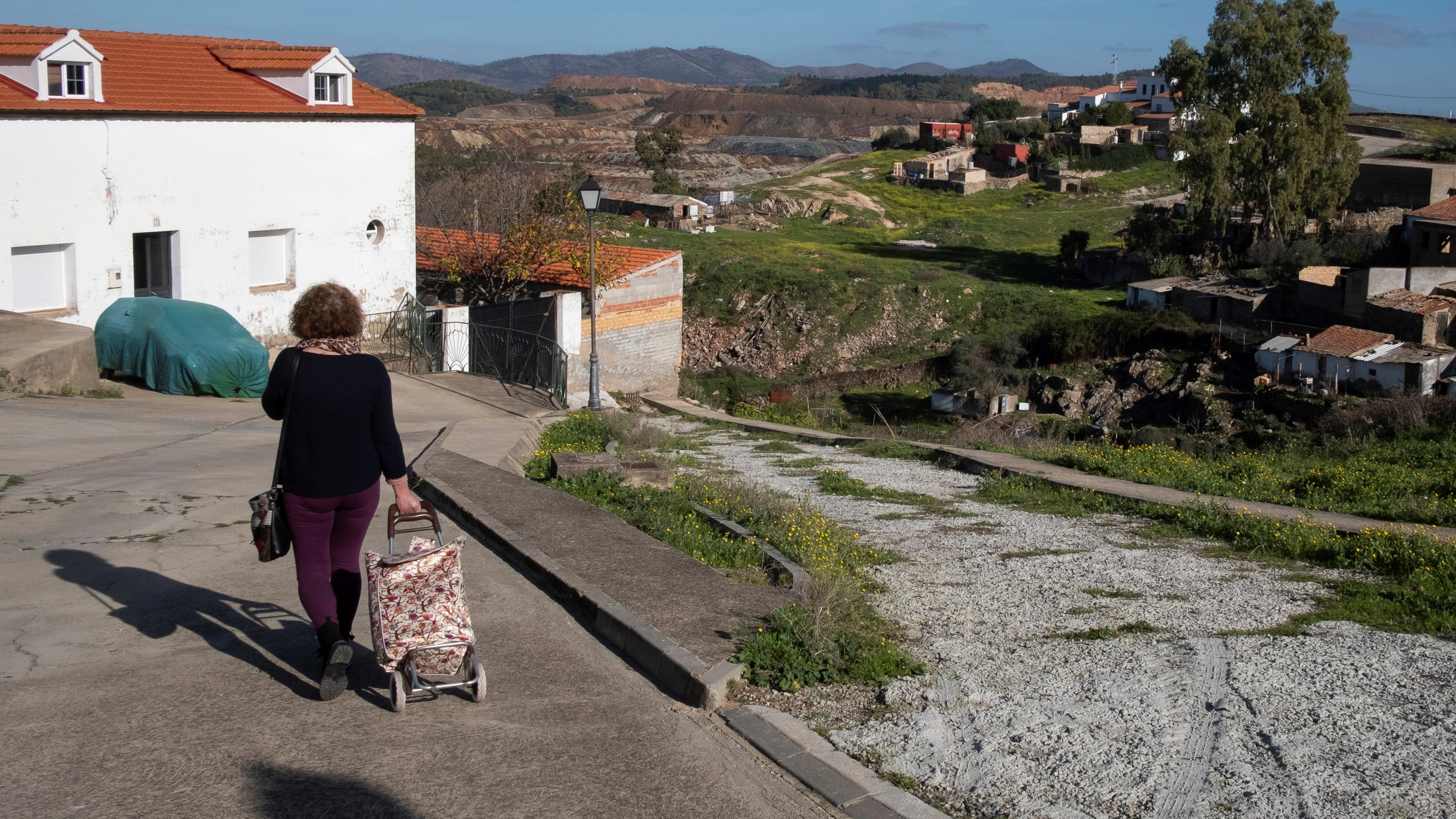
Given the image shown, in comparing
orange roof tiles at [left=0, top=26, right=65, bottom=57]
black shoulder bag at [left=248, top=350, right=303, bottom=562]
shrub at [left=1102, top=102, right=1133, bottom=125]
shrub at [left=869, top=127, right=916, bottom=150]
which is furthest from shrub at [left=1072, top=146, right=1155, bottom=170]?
black shoulder bag at [left=248, top=350, right=303, bottom=562]

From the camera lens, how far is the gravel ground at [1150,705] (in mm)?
4504

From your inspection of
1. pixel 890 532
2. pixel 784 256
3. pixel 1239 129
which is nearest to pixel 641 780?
pixel 890 532

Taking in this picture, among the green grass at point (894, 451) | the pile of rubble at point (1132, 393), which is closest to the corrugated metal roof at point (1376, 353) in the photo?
the pile of rubble at point (1132, 393)

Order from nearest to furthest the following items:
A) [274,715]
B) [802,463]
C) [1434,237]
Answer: [274,715] < [802,463] < [1434,237]

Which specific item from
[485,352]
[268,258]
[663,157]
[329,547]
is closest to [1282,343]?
[485,352]

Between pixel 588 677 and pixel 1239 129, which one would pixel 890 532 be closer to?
pixel 588 677

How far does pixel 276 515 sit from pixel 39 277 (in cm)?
1593

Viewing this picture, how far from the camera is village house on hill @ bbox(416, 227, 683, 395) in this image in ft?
84.1

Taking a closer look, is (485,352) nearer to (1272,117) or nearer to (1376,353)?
(1376,353)

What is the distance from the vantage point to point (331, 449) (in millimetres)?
5004

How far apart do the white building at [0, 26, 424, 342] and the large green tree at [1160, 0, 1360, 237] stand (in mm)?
38462

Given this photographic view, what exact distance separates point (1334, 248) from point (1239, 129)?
7286 mm

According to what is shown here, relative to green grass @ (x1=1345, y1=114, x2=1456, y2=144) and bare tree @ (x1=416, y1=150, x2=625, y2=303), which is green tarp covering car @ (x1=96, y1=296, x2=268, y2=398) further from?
green grass @ (x1=1345, y1=114, x2=1456, y2=144)

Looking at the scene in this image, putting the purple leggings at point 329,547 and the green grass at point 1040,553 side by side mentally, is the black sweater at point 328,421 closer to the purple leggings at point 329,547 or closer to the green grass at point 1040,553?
the purple leggings at point 329,547
